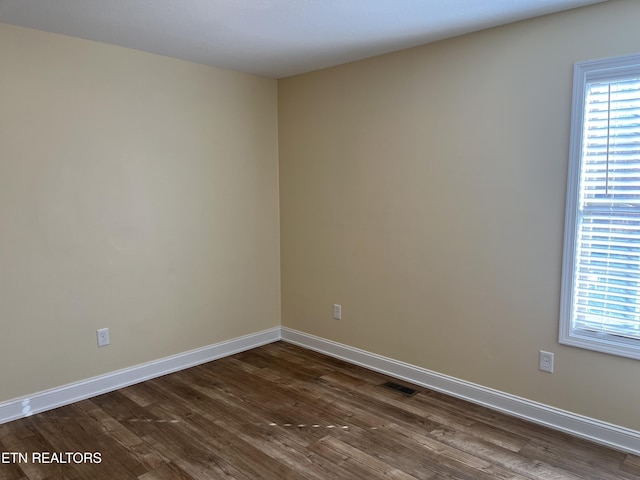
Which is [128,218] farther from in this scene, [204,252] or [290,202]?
[290,202]

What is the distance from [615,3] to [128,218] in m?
3.28

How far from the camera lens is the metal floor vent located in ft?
10.5

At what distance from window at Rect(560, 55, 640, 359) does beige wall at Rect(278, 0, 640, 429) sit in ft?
0.22

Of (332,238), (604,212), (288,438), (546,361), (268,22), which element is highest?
(268,22)

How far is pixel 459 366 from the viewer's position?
10.3 ft

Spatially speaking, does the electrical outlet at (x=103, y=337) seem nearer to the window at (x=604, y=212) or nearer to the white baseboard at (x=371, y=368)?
Result: the white baseboard at (x=371, y=368)

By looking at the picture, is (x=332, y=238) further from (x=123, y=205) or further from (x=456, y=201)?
(x=123, y=205)

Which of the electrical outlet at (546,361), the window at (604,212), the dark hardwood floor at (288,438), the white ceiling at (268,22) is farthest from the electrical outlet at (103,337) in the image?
the window at (604,212)

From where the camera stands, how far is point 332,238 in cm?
389

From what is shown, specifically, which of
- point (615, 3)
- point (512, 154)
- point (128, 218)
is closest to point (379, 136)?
point (512, 154)

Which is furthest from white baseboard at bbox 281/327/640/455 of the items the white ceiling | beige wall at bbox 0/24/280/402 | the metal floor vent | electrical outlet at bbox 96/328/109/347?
the white ceiling

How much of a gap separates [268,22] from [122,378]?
105 inches

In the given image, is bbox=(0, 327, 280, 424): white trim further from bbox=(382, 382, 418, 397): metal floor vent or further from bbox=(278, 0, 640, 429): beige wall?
bbox=(382, 382, 418, 397): metal floor vent

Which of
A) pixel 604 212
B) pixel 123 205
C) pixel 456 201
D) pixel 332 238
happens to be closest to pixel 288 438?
pixel 332 238
